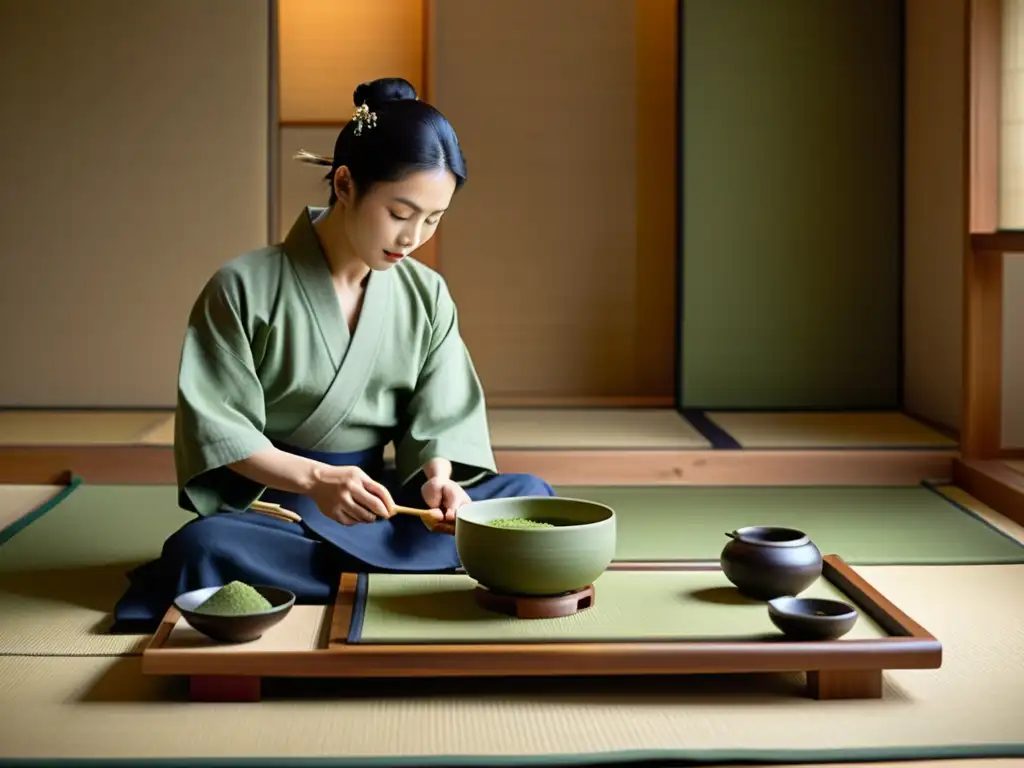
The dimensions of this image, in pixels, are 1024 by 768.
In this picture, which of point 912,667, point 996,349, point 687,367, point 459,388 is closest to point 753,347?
point 687,367

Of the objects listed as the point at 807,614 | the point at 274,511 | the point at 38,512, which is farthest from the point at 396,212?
the point at 38,512

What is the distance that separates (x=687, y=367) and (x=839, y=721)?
11.1ft

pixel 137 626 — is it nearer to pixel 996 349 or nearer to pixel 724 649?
pixel 724 649

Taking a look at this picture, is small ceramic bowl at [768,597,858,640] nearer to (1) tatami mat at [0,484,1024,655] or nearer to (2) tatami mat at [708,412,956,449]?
(1) tatami mat at [0,484,1024,655]

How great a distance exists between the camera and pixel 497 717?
7.40ft

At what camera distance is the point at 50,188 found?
5469 mm

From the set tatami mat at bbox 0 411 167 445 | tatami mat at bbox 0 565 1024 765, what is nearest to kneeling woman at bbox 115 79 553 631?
tatami mat at bbox 0 565 1024 765

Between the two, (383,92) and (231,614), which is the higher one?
(383,92)

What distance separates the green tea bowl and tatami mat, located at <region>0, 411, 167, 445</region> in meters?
2.43

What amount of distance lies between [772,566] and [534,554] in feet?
1.46

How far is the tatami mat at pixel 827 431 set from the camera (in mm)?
4668

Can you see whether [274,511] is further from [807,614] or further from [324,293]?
[807,614]

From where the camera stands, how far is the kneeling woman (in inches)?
106

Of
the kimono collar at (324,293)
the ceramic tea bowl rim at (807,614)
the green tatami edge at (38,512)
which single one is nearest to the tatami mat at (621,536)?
the green tatami edge at (38,512)
